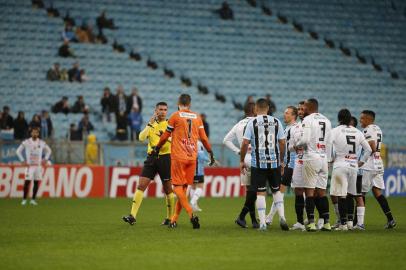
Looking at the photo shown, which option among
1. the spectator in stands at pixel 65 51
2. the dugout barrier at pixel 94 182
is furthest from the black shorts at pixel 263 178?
the spectator in stands at pixel 65 51

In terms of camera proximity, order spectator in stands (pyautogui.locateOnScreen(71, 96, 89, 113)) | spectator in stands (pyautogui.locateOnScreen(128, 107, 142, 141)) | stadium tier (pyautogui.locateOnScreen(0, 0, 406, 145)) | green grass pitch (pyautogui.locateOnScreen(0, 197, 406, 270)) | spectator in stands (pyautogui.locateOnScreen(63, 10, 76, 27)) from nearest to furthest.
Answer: green grass pitch (pyautogui.locateOnScreen(0, 197, 406, 270))
spectator in stands (pyautogui.locateOnScreen(128, 107, 142, 141))
spectator in stands (pyautogui.locateOnScreen(71, 96, 89, 113))
stadium tier (pyautogui.locateOnScreen(0, 0, 406, 145))
spectator in stands (pyautogui.locateOnScreen(63, 10, 76, 27))

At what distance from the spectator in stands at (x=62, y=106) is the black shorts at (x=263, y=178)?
16.7 metres

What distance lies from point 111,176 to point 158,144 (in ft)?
44.9

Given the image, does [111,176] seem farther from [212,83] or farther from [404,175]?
[404,175]

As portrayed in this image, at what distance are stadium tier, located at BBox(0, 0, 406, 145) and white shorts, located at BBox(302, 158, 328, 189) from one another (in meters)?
17.0

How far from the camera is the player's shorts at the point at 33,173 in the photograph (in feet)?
87.2

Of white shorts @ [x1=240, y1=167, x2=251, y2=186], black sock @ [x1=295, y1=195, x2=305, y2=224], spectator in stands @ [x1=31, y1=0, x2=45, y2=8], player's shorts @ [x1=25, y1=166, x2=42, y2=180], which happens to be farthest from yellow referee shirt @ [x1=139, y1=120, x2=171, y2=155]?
spectator in stands @ [x1=31, y1=0, x2=45, y2=8]

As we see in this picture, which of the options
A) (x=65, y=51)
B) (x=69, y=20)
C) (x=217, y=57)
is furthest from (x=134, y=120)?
(x=217, y=57)

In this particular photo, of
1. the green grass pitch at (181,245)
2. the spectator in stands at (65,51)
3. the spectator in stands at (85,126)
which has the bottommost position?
the green grass pitch at (181,245)

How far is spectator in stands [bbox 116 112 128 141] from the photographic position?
31.0m

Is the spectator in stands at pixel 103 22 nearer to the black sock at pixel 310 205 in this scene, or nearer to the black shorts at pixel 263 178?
the black shorts at pixel 263 178

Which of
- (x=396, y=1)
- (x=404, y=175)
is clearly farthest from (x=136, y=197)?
(x=396, y=1)

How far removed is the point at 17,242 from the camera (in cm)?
1361

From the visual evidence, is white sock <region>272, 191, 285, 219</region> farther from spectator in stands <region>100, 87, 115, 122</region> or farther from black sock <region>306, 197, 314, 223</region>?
spectator in stands <region>100, 87, 115, 122</region>
